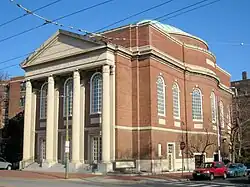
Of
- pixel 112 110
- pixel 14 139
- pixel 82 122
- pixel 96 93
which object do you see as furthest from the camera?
pixel 14 139

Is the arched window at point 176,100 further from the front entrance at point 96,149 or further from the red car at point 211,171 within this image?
the red car at point 211,171

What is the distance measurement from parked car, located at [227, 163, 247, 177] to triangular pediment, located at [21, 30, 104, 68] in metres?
17.5

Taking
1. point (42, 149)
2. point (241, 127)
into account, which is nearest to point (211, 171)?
point (42, 149)

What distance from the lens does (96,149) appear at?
38438mm

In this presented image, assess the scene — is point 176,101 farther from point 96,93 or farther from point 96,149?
point 96,149

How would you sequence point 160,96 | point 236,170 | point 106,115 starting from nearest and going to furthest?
point 236,170 → point 106,115 → point 160,96

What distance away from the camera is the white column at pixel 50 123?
132ft

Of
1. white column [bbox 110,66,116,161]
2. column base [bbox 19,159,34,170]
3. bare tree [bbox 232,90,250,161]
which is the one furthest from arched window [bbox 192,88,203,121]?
column base [bbox 19,159,34,170]

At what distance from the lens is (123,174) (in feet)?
110

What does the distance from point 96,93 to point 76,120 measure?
3.61 meters

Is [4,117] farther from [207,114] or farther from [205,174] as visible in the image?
[205,174]

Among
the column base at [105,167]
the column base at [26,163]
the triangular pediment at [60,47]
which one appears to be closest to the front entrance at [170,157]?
the column base at [105,167]

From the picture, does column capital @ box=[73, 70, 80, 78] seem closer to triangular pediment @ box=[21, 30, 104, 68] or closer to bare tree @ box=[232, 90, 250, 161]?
triangular pediment @ box=[21, 30, 104, 68]

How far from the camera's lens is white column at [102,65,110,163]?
1406 inches
